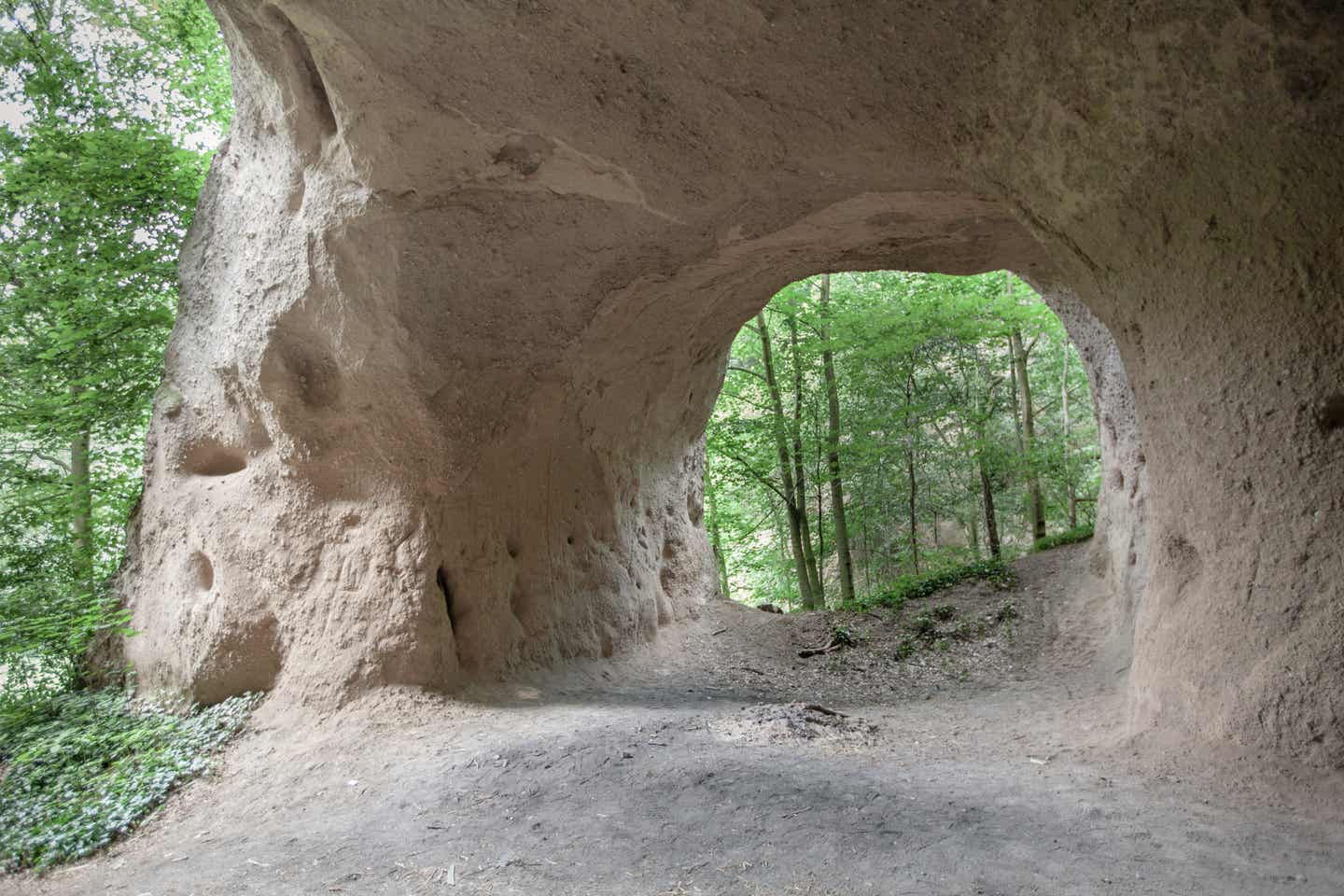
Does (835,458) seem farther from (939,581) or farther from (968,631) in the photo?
(968,631)

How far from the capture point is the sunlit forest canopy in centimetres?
1099

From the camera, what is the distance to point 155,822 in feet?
16.2

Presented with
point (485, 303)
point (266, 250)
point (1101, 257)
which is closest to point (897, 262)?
point (1101, 257)

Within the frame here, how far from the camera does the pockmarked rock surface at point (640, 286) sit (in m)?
3.74

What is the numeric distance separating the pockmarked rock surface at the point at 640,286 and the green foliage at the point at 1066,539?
249 centimetres

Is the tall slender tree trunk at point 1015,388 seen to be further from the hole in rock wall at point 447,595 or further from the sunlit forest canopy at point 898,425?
the hole in rock wall at point 447,595

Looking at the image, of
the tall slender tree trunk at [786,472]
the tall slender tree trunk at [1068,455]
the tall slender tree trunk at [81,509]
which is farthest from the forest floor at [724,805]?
the tall slender tree trunk at [786,472]

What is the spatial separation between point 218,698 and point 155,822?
1.66 metres

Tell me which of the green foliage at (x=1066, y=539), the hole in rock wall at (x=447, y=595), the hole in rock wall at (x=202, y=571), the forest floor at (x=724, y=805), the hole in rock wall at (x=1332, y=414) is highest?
the hole in rock wall at (x=1332, y=414)

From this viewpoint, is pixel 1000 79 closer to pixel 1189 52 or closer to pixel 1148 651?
pixel 1189 52

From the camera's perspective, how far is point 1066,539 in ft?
33.3

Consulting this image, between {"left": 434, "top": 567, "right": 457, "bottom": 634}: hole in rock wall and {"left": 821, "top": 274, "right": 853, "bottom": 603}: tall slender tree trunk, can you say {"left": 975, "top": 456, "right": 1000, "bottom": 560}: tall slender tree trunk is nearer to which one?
{"left": 821, "top": 274, "right": 853, "bottom": 603}: tall slender tree trunk

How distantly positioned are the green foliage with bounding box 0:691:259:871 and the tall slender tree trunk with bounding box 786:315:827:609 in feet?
26.5

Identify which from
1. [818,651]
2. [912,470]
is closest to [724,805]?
[818,651]
